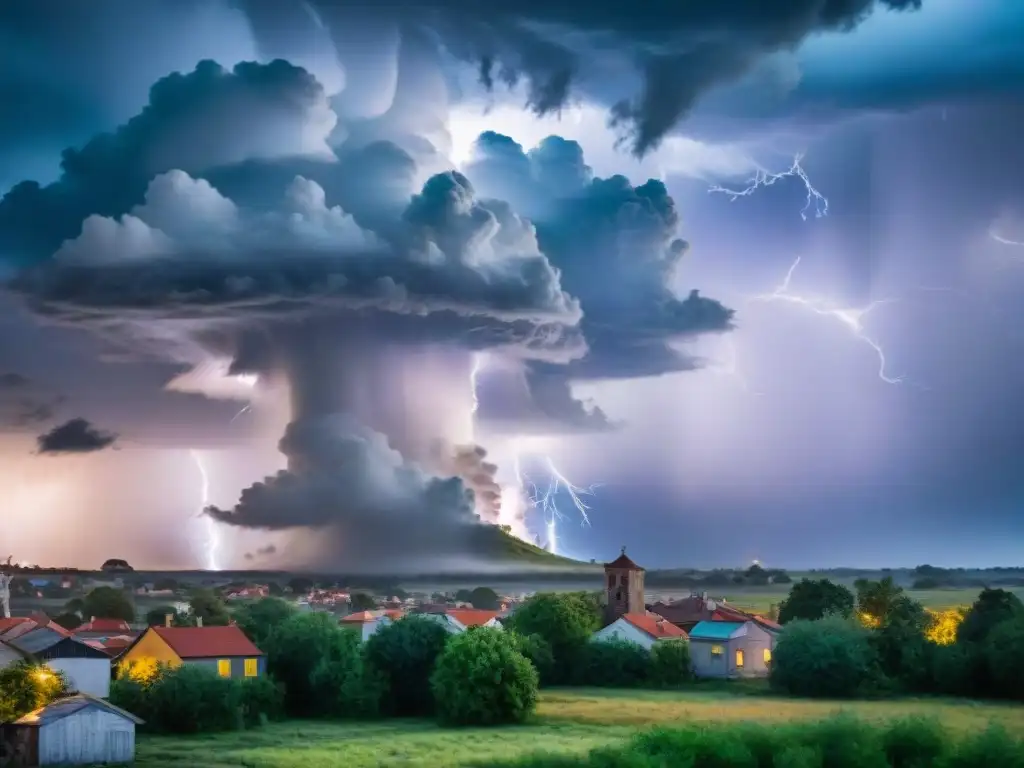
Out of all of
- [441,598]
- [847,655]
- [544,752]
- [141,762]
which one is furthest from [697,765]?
[441,598]

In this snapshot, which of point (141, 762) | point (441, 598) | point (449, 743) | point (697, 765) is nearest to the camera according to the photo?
point (697, 765)

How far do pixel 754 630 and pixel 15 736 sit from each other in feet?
90.9

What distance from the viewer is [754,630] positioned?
4794cm

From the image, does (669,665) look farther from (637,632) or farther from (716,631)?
(637,632)

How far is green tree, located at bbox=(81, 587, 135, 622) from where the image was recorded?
6512cm

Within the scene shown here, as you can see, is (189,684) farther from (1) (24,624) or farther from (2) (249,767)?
(1) (24,624)

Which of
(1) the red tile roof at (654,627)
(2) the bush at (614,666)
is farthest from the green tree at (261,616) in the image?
(1) the red tile roof at (654,627)

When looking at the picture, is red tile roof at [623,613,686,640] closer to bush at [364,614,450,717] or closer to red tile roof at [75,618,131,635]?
bush at [364,614,450,717]

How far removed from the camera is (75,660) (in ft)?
113

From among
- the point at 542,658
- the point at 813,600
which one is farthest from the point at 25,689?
the point at 813,600

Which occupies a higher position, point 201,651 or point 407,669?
point 201,651

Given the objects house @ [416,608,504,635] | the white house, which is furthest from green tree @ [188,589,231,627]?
the white house

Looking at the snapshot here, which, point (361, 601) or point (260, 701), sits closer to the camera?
point (260, 701)

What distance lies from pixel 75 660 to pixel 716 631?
23037 millimetres
